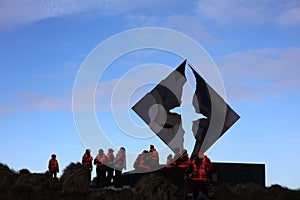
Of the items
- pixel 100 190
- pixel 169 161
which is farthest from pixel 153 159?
pixel 100 190

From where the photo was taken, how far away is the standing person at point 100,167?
2684 centimetres

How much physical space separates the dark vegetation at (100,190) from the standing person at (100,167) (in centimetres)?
72

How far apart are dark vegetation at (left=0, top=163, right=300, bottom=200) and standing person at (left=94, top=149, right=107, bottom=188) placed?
72cm

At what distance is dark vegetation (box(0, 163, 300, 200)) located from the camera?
23.6 m

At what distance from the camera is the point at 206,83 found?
2589cm

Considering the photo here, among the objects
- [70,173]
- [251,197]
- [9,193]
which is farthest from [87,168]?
[251,197]

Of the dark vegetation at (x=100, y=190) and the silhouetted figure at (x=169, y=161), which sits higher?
the silhouetted figure at (x=169, y=161)

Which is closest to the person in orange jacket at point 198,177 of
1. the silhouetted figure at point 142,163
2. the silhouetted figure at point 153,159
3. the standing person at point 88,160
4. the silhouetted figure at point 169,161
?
the silhouetted figure at point 169,161

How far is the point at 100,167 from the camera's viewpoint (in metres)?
27.1

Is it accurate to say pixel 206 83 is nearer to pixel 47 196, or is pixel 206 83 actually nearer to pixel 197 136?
pixel 197 136

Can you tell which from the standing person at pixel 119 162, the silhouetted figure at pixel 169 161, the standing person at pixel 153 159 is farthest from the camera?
the standing person at pixel 119 162

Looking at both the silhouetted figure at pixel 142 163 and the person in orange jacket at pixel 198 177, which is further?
the silhouetted figure at pixel 142 163

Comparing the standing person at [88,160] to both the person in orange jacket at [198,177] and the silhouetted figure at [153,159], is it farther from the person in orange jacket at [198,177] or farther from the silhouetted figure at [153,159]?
the person in orange jacket at [198,177]

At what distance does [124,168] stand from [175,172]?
3420 millimetres
